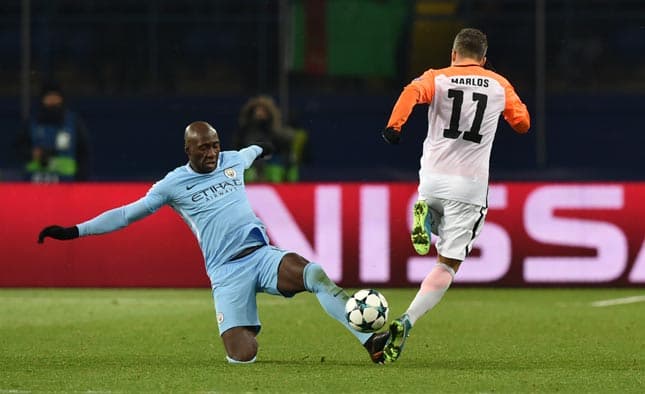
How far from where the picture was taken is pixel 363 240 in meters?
14.5

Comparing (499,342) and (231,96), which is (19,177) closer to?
(231,96)

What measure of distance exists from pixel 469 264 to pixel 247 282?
18.6 feet

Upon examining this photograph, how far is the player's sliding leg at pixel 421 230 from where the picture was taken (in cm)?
893

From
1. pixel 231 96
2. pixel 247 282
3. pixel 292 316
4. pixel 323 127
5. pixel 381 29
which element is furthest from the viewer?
pixel 231 96

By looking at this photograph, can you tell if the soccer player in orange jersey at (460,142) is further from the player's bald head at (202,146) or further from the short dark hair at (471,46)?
the player's bald head at (202,146)

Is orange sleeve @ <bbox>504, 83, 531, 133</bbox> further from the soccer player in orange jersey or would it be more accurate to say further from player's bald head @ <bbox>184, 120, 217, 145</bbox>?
player's bald head @ <bbox>184, 120, 217, 145</bbox>

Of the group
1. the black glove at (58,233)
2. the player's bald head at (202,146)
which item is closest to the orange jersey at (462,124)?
the player's bald head at (202,146)

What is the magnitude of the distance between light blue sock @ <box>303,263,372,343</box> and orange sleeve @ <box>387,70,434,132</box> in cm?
96

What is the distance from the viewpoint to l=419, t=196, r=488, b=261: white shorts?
9.18m

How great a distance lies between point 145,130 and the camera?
917 inches

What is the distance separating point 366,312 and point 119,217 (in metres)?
1.56

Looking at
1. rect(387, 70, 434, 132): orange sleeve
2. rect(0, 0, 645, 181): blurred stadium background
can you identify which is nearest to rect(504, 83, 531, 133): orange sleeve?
rect(387, 70, 434, 132): orange sleeve

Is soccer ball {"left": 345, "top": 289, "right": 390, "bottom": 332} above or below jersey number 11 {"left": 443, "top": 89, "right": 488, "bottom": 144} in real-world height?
below

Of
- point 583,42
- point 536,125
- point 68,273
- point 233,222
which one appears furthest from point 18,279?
point 583,42
